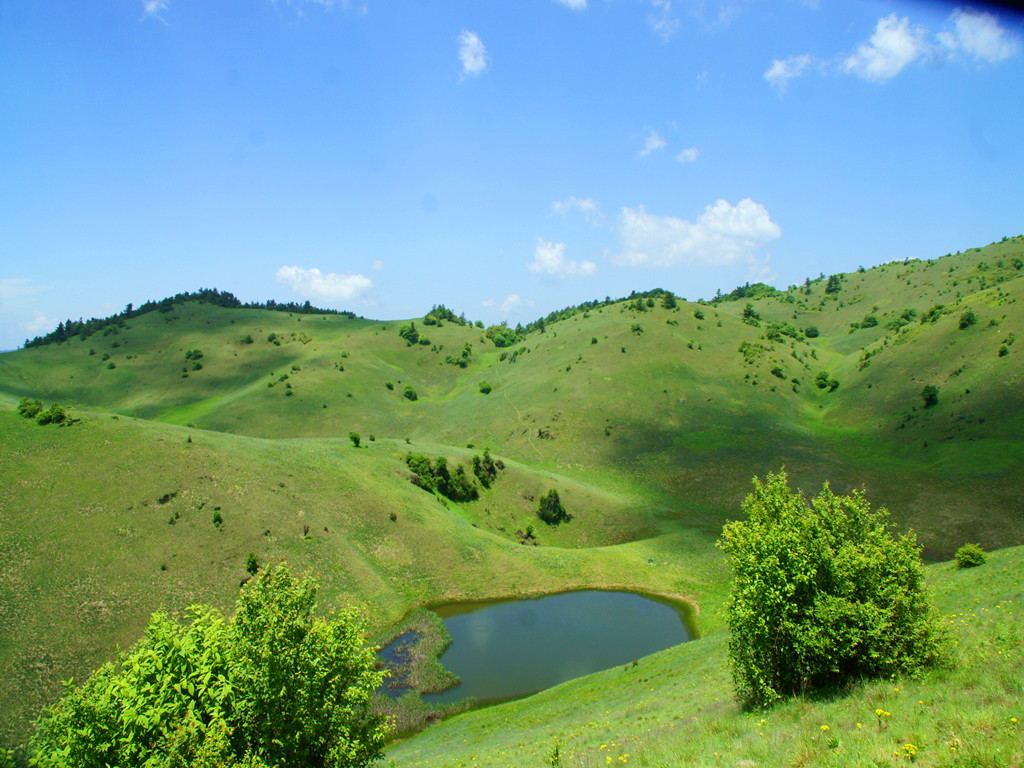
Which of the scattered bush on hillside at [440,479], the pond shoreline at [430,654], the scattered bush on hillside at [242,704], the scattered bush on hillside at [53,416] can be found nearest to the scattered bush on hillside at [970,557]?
the pond shoreline at [430,654]

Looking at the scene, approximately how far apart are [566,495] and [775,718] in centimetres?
7450

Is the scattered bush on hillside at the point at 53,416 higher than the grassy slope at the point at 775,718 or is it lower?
higher

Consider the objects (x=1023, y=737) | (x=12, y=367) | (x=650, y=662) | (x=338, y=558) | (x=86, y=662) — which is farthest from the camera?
(x=12, y=367)

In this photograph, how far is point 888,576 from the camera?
2022 cm

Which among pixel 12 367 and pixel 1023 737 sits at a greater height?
pixel 12 367

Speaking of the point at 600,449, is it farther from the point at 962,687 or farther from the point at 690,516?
the point at 962,687

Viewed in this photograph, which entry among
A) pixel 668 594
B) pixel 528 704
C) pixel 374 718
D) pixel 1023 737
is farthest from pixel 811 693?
pixel 668 594

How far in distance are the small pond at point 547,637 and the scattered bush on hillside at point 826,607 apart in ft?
84.0

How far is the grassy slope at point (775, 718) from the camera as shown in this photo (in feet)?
39.4

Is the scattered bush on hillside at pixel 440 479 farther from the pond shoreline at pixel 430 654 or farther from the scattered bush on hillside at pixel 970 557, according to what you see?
the scattered bush on hillside at pixel 970 557

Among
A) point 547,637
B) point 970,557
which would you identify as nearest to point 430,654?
point 547,637

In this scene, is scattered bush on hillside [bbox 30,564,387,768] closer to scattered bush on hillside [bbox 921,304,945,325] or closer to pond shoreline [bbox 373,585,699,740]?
pond shoreline [bbox 373,585,699,740]

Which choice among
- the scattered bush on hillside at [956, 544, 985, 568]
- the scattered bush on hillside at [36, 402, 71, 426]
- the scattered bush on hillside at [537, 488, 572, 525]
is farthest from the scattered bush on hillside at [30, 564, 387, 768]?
the scattered bush on hillside at [537, 488, 572, 525]

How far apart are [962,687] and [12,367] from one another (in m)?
225
